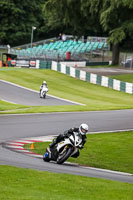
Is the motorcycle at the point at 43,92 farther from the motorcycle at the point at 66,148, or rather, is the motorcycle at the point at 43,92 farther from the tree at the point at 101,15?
the motorcycle at the point at 66,148

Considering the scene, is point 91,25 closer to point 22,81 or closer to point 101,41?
point 101,41

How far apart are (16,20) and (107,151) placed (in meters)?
66.2

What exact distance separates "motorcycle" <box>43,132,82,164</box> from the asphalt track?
0.27 m

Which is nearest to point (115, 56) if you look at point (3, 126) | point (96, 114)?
point (96, 114)

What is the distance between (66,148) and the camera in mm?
14945

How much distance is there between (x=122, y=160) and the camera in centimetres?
1678

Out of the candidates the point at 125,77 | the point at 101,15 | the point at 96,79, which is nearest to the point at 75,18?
the point at 101,15

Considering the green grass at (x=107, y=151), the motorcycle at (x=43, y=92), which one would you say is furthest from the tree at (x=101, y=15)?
the green grass at (x=107, y=151)

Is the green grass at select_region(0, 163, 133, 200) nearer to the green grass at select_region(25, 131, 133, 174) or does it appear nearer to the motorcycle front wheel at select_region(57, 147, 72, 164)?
the motorcycle front wheel at select_region(57, 147, 72, 164)

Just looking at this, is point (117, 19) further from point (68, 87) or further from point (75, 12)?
point (68, 87)

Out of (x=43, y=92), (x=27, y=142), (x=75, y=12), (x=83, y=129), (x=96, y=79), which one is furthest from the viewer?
(x=75, y=12)

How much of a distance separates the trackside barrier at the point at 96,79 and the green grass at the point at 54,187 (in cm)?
3243

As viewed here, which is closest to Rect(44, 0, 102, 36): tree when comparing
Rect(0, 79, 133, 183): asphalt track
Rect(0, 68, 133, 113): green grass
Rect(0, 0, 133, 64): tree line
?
Rect(0, 0, 133, 64): tree line

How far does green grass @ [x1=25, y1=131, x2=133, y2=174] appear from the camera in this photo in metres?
16.0
